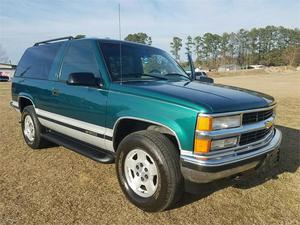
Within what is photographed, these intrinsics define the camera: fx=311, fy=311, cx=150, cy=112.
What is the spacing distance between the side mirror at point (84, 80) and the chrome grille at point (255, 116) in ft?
5.75

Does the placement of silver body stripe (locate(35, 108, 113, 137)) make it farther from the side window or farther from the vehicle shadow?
the vehicle shadow

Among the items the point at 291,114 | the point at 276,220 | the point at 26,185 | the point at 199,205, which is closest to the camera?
the point at 276,220

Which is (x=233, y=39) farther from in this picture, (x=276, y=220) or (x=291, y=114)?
(x=276, y=220)

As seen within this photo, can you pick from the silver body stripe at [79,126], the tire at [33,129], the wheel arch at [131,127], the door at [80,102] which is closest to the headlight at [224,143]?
the wheel arch at [131,127]

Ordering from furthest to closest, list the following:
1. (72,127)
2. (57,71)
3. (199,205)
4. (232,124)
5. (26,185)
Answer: (57,71) → (72,127) → (26,185) → (199,205) → (232,124)

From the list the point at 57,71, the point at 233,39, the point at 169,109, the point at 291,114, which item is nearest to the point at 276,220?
the point at 169,109

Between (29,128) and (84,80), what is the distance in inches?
101

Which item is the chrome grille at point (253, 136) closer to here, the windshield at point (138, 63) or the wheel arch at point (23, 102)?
the windshield at point (138, 63)

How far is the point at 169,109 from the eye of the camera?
3051 mm

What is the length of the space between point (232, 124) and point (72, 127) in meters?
2.31

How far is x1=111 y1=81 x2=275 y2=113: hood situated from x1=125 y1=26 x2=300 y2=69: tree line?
97221mm

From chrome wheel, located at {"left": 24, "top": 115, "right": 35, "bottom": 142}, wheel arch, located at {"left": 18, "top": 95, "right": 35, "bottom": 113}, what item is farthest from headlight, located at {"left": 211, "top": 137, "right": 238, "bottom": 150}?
wheel arch, located at {"left": 18, "top": 95, "right": 35, "bottom": 113}

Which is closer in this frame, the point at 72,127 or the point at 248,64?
the point at 72,127

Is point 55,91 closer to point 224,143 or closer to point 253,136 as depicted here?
point 224,143
